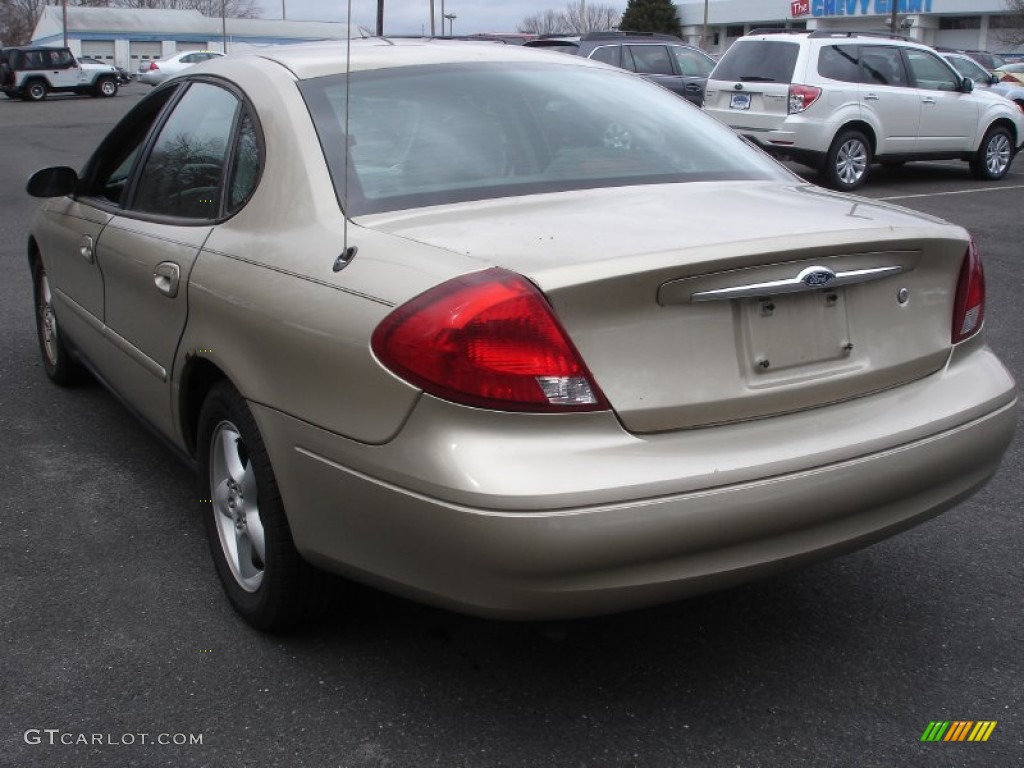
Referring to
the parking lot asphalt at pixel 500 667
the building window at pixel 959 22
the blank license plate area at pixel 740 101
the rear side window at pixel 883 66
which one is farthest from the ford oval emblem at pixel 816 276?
the building window at pixel 959 22

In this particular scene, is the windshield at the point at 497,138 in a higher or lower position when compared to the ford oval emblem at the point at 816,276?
higher

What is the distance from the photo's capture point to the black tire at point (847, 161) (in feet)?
44.2

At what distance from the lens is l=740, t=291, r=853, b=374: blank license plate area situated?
2.55 meters

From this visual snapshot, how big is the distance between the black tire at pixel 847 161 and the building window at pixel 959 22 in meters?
63.6

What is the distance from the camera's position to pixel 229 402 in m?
3.03

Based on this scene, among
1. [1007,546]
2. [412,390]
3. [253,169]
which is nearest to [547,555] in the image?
[412,390]

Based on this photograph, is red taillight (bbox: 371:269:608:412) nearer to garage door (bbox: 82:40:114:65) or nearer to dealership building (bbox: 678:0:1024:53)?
dealership building (bbox: 678:0:1024:53)

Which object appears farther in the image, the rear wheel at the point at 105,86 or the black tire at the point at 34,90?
the rear wheel at the point at 105,86

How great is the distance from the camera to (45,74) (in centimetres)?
3881

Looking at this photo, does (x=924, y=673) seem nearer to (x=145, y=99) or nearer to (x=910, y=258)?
(x=910, y=258)

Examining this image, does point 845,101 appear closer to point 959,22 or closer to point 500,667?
point 500,667

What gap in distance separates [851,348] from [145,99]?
9.13ft

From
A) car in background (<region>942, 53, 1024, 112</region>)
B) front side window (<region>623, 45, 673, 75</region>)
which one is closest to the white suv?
car in background (<region>942, 53, 1024, 112</region>)

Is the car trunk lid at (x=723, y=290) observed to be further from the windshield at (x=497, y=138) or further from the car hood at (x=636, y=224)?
the windshield at (x=497, y=138)
